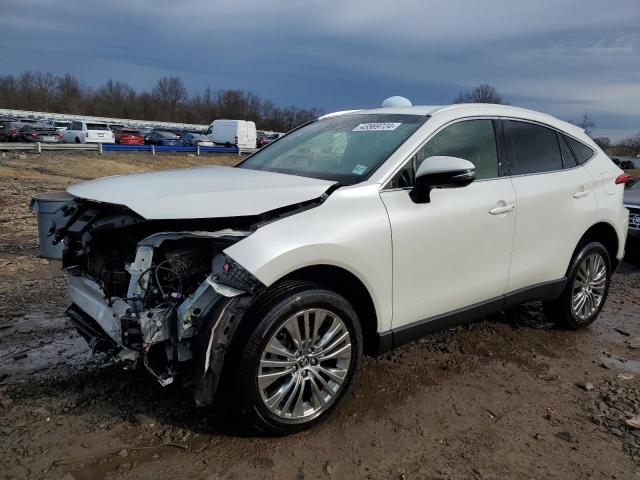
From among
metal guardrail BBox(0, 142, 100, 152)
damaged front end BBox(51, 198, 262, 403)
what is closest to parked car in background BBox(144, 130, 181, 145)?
metal guardrail BBox(0, 142, 100, 152)

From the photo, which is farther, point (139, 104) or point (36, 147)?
point (139, 104)

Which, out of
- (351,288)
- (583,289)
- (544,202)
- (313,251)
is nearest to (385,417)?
(351,288)

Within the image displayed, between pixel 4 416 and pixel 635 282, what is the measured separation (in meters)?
7.24

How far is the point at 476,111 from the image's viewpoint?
3.86 metres

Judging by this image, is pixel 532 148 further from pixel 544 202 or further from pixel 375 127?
pixel 375 127

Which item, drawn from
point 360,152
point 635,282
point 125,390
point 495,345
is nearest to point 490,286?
point 495,345

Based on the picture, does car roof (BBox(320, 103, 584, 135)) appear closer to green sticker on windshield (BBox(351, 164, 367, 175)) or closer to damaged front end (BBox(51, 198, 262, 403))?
green sticker on windshield (BBox(351, 164, 367, 175))

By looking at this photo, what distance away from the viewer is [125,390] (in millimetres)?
3420

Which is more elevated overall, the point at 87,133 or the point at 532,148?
the point at 87,133

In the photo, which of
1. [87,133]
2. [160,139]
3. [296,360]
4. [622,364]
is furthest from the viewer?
[160,139]

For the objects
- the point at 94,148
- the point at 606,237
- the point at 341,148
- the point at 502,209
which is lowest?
the point at 606,237

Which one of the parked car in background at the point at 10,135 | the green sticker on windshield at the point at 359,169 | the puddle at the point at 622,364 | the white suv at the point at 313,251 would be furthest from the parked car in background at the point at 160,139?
the puddle at the point at 622,364

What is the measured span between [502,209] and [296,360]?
1873 mm

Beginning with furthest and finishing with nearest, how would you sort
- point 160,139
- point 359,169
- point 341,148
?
point 160,139 → point 341,148 → point 359,169
